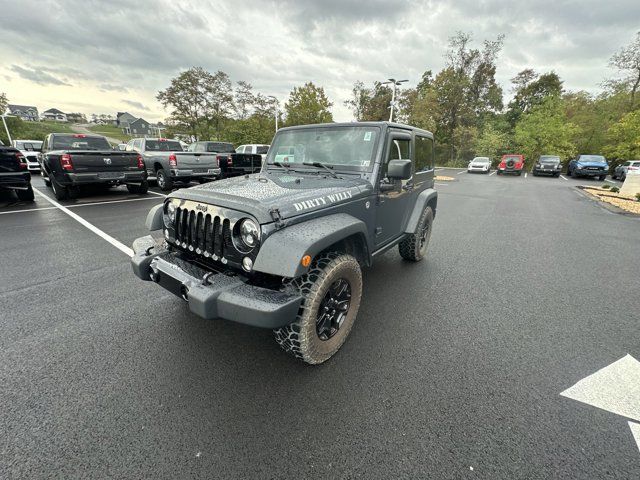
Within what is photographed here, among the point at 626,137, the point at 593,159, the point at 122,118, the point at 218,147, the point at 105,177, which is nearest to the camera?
the point at 105,177

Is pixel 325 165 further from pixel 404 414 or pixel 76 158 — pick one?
pixel 76 158

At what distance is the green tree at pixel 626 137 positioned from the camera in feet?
70.3

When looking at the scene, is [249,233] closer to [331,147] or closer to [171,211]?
[171,211]

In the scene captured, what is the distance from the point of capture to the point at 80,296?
3324mm

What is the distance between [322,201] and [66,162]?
27.4 ft

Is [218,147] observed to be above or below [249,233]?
above

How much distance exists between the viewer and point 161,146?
11.2m

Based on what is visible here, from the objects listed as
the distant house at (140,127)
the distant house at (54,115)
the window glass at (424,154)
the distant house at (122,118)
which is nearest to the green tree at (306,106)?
the window glass at (424,154)

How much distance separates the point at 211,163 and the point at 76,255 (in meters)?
6.15

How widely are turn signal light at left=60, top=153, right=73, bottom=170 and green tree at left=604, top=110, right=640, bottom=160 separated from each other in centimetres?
3217

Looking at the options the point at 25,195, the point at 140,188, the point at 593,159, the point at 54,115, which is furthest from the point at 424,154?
the point at 54,115

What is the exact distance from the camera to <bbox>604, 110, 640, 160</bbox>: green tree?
844 inches

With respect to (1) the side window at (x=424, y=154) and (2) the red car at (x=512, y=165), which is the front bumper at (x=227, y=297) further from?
(2) the red car at (x=512, y=165)

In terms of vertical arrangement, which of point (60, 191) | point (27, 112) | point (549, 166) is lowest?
point (60, 191)
